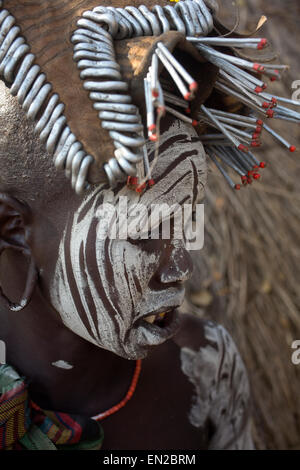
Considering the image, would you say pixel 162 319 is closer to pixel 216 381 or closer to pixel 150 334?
pixel 150 334

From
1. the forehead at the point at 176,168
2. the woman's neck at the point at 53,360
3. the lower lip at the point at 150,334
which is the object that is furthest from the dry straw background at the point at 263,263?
the forehead at the point at 176,168

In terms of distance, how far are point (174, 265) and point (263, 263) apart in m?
1.80

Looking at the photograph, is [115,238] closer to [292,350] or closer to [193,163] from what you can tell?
[193,163]

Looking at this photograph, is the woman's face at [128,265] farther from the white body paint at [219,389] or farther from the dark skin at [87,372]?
the white body paint at [219,389]

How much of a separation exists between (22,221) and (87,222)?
0.17m

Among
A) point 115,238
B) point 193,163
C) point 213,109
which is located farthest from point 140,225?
point 213,109

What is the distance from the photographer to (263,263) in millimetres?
2979

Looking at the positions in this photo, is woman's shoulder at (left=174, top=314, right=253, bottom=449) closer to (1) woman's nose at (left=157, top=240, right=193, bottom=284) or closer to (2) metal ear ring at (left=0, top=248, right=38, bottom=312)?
(1) woman's nose at (left=157, top=240, right=193, bottom=284)

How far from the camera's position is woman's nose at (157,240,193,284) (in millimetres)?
1259

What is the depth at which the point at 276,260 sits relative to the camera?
117 inches

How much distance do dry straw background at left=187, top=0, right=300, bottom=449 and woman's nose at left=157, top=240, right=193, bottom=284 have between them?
5.32ft

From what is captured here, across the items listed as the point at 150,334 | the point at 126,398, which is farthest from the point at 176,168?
the point at 126,398

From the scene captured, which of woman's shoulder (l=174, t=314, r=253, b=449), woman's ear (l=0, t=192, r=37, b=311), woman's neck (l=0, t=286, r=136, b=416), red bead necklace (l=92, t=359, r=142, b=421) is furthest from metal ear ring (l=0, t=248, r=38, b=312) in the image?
woman's shoulder (l=174, t=314, r=253, b=449)

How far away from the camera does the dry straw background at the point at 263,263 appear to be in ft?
9.56
